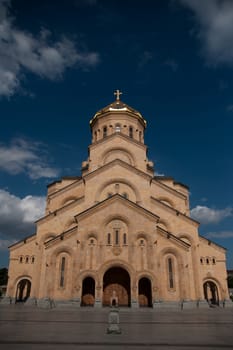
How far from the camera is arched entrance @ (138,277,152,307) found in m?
23.0

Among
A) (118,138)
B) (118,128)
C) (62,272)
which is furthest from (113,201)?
(118,128)

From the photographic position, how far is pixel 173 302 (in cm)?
2130

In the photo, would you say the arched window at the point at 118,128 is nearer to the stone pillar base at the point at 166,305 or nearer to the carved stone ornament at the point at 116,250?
the carved stone ornament at the point at 116,250

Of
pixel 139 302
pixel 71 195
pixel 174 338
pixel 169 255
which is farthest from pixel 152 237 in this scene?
pixel 174 338

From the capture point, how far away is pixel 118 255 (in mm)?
22344

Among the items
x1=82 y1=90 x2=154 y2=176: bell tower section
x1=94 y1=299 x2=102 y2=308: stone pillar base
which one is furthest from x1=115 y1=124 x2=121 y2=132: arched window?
x1=94 y1=299 x2=102 y2=308: stone pillar base

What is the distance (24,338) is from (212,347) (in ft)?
17.6

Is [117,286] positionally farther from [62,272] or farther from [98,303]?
[62,272]

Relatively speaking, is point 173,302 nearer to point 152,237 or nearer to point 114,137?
point 152,237

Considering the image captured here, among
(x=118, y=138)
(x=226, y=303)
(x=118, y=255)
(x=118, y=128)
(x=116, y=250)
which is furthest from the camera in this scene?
(x=118, y=128)

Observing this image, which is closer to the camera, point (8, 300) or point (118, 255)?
point (118, 255)

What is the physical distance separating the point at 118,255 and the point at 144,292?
4355mm

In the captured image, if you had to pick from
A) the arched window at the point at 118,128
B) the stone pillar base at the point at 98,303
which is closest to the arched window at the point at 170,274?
the stone pillar base at the point at 98,303

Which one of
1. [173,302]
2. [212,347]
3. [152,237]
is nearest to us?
[212,347]
